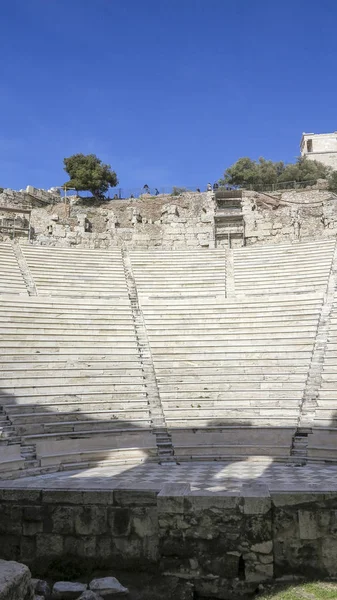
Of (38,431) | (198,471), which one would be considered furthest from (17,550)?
(38,431)

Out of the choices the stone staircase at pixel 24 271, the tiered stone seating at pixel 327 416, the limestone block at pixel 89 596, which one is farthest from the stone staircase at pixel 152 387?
the limestone block at pixel 89 596

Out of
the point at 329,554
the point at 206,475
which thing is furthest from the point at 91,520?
the point at 206,475

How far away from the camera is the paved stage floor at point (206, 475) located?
7215mm

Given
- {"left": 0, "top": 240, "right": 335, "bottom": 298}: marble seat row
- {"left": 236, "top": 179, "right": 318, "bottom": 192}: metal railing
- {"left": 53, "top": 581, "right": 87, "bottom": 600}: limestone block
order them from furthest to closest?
{"left": 236, "top": 179, "right": 318, "bottom": 192}: metal railing < {"left": 0, "top": 240, "right": 335, "bottom": 298}: marble seat row < {"left": 53, "top": 581, "right": 87, "bottom": 600}: limestone block

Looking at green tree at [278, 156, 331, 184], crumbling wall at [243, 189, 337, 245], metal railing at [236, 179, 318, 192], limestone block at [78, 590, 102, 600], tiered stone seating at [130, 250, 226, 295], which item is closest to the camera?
limestone block at [78, 590, 102, 600]

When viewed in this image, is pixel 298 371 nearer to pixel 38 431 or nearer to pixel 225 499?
pixel 38 431

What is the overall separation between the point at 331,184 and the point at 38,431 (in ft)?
69.7

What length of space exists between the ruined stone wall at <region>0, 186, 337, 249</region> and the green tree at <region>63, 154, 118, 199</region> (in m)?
3.28

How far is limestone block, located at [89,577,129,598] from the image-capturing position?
423 cm

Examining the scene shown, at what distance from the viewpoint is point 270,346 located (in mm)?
12656

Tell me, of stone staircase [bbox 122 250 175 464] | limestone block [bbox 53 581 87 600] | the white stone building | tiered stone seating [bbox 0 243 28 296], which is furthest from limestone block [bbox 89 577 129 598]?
the white stone building

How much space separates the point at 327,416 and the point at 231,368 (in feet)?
9.21

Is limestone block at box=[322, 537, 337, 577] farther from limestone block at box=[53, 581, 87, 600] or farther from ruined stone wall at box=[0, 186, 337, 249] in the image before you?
ruined stone wall at box=[0, 186, 337, 249]

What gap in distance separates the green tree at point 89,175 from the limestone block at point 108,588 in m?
24.2
